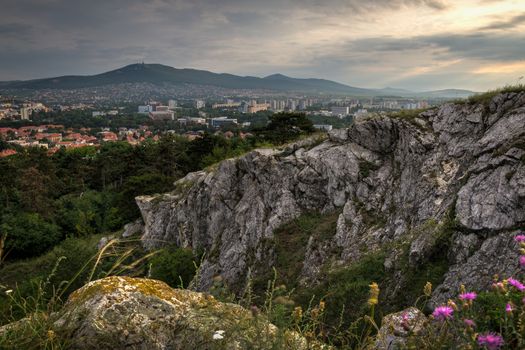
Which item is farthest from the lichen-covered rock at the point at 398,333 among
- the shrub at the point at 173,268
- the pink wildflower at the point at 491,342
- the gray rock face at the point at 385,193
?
the shrub at the point at 173,268

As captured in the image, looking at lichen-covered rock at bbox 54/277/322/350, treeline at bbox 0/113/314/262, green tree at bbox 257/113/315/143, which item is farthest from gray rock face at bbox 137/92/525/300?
treeline at bbox 0/113/314/262

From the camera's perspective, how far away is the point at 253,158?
2089 cm

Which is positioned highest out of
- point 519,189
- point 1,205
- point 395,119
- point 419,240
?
point 395,119

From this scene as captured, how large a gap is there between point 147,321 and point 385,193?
12941 millimetres

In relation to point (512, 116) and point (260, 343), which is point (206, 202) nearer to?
point (512, 116)

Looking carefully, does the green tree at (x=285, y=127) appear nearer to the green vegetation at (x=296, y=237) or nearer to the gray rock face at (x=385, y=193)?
the gray rock face at (x=385, y=193)

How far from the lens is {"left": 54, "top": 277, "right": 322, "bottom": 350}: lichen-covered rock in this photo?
332 cm

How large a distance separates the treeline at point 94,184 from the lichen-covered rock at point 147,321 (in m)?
24.2

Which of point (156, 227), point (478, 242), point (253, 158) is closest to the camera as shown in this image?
point (478, 242)

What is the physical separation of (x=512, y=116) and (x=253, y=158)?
12447 mm

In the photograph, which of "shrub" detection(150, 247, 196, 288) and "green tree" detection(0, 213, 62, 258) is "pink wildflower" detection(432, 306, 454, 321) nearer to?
"shrub" detection(150, 247, 196, 288)

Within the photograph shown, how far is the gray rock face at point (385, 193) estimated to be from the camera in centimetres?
894

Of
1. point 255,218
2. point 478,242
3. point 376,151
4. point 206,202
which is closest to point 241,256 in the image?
point 255,218

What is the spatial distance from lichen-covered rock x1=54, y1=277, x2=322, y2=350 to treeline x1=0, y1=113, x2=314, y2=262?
79.5 ft
